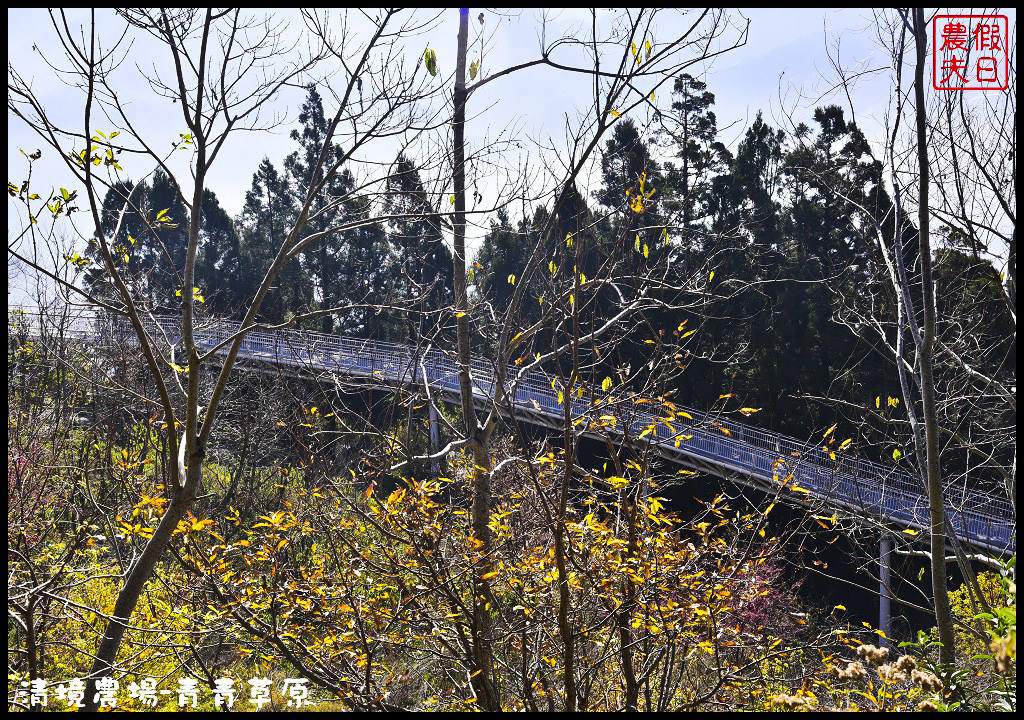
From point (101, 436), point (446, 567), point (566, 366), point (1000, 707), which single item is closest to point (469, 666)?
point (446, 567)

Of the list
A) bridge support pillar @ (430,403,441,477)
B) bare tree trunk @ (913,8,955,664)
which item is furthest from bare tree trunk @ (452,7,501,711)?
bridge support pillar @ (430,403,441,477)

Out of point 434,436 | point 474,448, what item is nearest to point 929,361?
point 474,448

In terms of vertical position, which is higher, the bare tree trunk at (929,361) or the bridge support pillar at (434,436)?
the bare tree trunk at (929,361)

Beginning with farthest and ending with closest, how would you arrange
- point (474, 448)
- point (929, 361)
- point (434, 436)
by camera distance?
point (434, 436)
point (474, 448)
point (929, 361)

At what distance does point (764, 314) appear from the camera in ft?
43.1

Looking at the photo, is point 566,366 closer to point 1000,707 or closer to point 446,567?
point 446,567

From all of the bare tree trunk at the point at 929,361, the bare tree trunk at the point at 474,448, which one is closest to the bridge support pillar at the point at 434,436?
the bare tree trunk at the point at 474,448

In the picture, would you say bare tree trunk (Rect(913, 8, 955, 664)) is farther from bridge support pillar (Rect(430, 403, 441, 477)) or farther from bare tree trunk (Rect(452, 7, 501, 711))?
bridge support pillar (Rect(430, 403, 441, 477))

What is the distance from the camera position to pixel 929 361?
12.5 feet

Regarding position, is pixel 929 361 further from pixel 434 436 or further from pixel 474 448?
pixel 434 436

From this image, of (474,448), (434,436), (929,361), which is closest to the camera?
(929,361)

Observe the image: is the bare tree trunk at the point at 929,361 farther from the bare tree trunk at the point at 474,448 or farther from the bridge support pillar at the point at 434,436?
the bridge support pillar at the point at 434,436

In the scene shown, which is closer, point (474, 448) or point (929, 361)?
point (929, 361)

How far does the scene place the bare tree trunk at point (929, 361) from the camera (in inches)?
133
